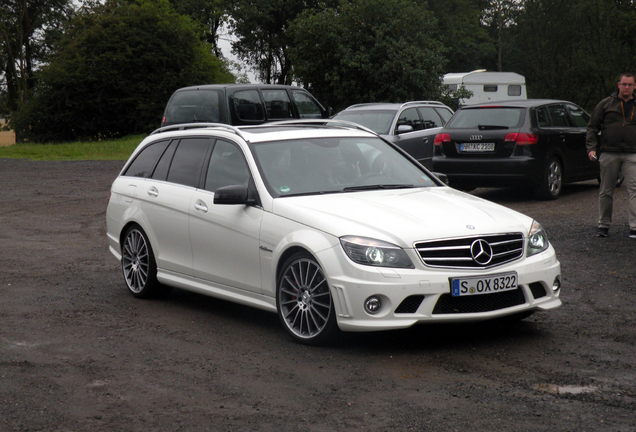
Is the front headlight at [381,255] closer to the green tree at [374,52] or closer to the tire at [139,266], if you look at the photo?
the tire at [139,266]

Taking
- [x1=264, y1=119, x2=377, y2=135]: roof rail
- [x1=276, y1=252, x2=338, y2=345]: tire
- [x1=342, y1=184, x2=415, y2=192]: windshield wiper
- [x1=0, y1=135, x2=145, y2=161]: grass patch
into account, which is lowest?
[x1=0, y1=135, x2=145, y2=161]: grass patch

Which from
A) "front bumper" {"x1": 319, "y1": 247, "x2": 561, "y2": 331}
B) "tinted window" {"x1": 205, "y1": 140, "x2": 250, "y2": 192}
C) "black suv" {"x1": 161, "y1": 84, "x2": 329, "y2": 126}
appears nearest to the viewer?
"front bumper" {"x1": 319, "y1": 247, "x2": 561, "y2": 331}

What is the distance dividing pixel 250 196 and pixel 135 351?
1462 mm

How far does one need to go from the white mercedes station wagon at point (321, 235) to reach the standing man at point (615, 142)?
13.5ft

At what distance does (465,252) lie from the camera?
5855 millimetres

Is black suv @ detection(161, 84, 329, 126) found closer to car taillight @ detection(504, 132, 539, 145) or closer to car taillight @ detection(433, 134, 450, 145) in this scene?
car taillight @ detection(433, 134, 450, 145)

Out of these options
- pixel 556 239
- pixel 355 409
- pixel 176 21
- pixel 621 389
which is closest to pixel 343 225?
pixel 355 409

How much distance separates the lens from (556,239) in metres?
10.8

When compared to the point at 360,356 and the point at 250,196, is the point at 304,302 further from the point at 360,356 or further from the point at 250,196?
the point at 250,196

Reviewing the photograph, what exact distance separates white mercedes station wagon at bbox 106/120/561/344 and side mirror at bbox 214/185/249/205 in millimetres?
11

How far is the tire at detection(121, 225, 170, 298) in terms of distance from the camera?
310 inches

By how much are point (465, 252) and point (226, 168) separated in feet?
7.62

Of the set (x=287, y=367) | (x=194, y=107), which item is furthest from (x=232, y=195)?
(x=194, y=107)

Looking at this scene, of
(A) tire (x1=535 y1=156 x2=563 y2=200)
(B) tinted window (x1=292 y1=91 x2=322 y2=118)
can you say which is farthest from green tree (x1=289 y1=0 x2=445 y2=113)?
(A) tire (x1=535 y1=156 x2=563 y2=200)
